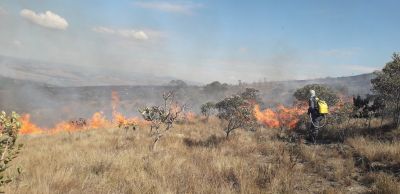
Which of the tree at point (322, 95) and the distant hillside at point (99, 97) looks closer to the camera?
the tree at point (322, 95)

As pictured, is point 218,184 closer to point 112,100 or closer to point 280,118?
point 280,118

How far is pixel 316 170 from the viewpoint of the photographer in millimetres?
9695

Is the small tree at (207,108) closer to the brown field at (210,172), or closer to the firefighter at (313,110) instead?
the firefighter at (313,110)

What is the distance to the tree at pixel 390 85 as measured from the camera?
54.0 feet

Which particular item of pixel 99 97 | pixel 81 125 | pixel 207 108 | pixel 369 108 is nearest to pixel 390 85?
pixel 369 108

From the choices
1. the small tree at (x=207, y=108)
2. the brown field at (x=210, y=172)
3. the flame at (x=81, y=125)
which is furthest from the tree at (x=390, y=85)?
the small tree at (x=207, y=108)

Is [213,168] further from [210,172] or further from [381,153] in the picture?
[381,153]

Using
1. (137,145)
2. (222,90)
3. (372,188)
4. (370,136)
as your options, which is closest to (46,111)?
(222,90)

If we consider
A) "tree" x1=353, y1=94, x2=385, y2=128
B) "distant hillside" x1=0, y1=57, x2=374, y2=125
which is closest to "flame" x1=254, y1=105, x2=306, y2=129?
"tree" x1=353, y1=94, x2=385, y2=128

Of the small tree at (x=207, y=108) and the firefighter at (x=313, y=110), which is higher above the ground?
the firefighter at (x=313, y=110)

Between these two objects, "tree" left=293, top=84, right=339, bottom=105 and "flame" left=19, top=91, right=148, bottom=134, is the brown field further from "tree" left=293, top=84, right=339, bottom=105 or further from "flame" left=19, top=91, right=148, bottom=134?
"tree" left=293, top=84, right=339, bottom=105

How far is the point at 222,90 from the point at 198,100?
6.41 meters

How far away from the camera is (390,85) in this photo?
1680 centimetres

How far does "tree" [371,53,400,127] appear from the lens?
16.5 m
